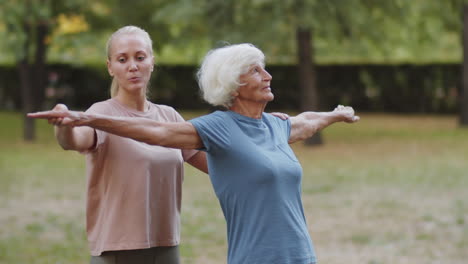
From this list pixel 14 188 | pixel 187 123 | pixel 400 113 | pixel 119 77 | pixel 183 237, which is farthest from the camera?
pixel 400 113

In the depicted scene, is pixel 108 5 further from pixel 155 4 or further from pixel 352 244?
pixel 352 244

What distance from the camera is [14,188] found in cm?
1261

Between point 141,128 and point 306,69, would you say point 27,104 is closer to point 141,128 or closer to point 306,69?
point 306,69

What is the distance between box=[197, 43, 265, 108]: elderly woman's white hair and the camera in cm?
340

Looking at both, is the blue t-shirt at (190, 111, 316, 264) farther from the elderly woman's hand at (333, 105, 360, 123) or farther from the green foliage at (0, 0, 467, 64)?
the green foliage at (0, 0, 467, 64)

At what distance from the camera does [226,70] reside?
3.41m

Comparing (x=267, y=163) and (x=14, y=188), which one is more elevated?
(x=267, y=163)

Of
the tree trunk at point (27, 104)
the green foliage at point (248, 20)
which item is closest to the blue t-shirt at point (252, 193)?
the green foliage at point (248, 20)

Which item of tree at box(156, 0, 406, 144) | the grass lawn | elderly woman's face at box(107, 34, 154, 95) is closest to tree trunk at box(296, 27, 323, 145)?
tree at box(156, 0, 406, 144)

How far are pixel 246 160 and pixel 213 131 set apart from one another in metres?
0.18

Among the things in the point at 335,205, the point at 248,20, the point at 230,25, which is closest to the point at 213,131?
the point at 335,205

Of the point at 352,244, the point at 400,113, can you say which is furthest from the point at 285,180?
the point at 400,113

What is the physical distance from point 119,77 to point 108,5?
17770mm

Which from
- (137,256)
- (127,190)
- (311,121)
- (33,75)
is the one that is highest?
(33,75)
